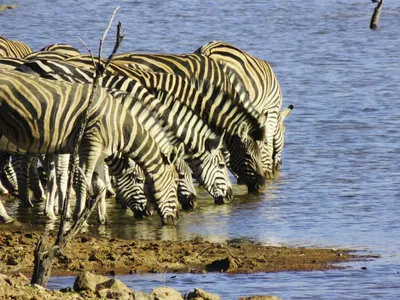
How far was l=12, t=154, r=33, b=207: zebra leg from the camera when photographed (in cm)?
1384

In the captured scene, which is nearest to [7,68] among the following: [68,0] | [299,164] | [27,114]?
[27,114]

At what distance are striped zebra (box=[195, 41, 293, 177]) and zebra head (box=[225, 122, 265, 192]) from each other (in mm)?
576

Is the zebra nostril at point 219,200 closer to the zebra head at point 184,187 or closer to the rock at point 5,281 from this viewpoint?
the zebra head at point 184,187

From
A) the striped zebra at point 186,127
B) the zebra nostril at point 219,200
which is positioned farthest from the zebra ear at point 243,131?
the zebra nostril at point 219,200

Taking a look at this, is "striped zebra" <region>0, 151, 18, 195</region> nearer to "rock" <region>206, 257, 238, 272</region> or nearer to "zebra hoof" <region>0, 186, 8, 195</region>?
"zebra hoof" <region>0, 186, 8, 195</region>

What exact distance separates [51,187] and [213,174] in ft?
7.22

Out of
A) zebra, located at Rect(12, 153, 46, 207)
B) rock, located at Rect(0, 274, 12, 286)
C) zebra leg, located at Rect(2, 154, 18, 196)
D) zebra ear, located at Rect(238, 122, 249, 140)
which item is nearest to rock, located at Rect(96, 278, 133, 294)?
rock, located at Rect(0, 274, 12, 286)

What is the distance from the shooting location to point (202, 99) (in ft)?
48.2

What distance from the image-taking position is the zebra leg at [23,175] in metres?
13.8

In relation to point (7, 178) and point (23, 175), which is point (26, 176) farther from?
point (7, 178)

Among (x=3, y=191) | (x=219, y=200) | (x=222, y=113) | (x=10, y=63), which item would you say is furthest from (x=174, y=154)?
(x=3, y=191)

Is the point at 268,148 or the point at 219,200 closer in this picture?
the point at 219,200

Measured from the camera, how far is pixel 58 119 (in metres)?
12.1

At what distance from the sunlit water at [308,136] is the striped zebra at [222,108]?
0.39 meters
